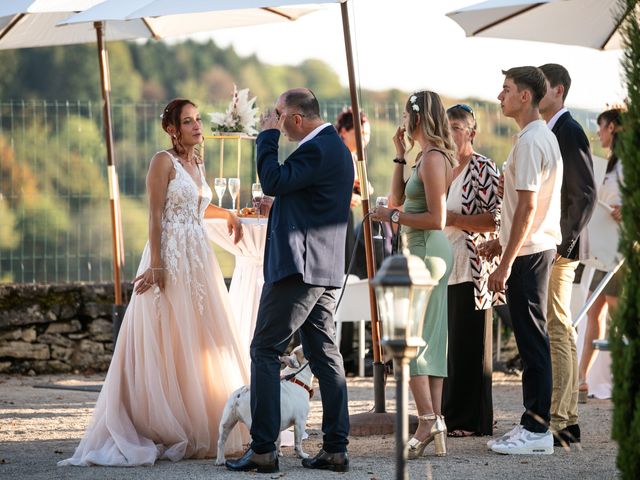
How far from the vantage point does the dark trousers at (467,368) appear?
21.8 feet

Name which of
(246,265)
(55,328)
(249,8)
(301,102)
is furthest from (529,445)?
(55,328)

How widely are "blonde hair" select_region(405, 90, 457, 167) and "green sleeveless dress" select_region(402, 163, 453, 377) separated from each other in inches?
8.1

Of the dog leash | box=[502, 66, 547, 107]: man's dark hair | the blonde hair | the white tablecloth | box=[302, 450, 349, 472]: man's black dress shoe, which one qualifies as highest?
box=[502, 66, 547, 107]: man's dark hair

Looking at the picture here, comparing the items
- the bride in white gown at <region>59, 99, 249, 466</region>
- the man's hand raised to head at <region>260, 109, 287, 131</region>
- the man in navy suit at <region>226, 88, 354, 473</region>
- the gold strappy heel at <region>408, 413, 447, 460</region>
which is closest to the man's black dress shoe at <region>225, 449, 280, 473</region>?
the man in navy suit at <region>226, 88, 354, 473</region>

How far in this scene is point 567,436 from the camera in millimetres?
6180

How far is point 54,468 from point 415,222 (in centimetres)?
213

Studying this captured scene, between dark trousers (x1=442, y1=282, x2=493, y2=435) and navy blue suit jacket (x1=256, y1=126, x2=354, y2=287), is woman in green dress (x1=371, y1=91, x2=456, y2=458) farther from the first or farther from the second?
dark trousers (x1=442, y1=282, x2=493, y2=435)

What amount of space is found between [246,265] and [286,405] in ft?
4.70

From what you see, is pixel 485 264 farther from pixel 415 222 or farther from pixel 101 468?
pixel 101 468

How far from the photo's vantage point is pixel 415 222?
222 inches

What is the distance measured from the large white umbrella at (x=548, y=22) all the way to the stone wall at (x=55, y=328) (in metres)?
4.81

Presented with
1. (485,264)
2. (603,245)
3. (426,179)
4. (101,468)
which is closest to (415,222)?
(426,179)

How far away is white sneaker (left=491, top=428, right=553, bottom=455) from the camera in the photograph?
19.3ft

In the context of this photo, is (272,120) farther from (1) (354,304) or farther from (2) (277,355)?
(1) (354,304)
